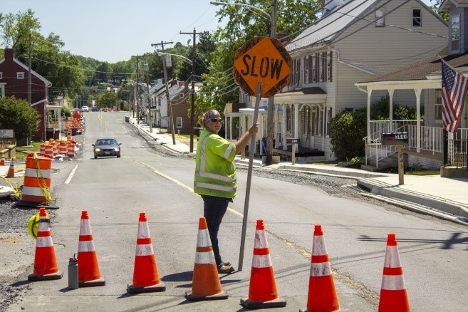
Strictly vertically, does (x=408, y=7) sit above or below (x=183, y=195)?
above

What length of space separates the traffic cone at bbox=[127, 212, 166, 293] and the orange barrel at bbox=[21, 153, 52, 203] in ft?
30.4

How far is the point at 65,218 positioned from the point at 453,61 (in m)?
17.7

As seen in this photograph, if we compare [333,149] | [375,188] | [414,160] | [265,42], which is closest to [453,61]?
[414,160]

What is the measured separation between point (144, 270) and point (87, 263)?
2.75ft

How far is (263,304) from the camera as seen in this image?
26.5 ft

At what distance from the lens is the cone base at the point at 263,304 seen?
318 inches

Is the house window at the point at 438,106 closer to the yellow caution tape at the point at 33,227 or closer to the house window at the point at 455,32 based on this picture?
the house window at the point at 455,32

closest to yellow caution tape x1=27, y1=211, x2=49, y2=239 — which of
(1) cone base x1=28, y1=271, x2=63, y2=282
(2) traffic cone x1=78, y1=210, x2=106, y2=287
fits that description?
(1) cone base x1=28, y1=271, x2=63, y2=282

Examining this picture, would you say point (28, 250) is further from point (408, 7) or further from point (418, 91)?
point (408, 7)

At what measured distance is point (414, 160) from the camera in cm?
3075

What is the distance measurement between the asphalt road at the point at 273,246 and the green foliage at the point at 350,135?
59.3 ft

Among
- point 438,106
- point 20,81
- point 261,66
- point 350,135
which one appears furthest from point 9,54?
point 261,66

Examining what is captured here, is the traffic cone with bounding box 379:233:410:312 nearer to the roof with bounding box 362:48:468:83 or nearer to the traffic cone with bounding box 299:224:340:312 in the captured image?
the traffic cone with bounding box 299:224:340:312

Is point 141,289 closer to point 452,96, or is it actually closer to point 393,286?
point 393,286
